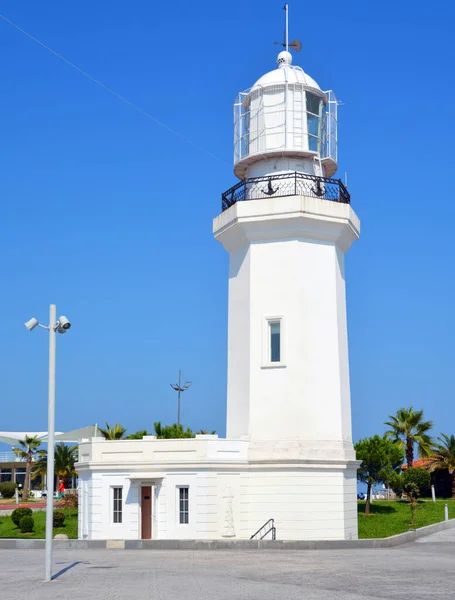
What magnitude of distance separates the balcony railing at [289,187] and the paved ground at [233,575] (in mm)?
12334

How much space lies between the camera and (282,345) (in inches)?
1178

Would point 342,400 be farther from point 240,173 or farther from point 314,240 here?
point 240,173

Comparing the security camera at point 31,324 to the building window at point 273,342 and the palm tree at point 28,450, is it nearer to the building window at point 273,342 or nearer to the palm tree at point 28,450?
the building window at point 273,342

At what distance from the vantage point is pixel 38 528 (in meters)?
38.7

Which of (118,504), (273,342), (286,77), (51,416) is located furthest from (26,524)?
(286,77)

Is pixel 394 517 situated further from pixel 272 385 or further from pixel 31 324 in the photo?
pixel 31 324

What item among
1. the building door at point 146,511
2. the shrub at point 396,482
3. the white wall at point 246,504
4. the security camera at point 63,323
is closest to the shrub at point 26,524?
the white wall at point 246,504

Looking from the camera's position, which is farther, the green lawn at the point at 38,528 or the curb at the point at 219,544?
the green lawn at the point at 38,528

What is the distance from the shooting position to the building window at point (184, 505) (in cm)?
2859

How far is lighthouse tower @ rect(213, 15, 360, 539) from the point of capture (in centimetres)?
2891

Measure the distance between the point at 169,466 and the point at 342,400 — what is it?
21.0 feet

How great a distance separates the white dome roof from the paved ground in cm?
1644

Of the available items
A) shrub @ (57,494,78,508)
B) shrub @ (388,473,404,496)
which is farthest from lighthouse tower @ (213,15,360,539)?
shrub @ (57,494,78,508)

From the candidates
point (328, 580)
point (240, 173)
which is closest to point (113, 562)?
point (328, 580)
